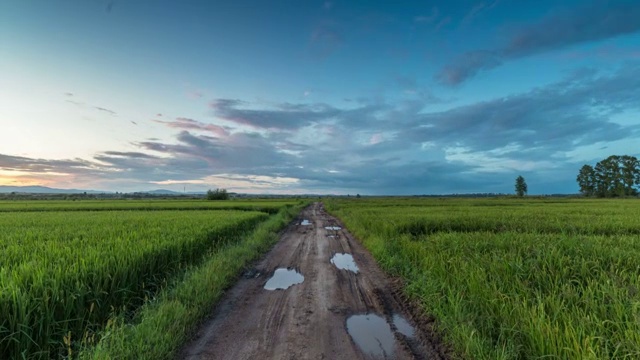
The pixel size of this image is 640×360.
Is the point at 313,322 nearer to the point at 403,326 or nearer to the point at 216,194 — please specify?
the point at 403,326

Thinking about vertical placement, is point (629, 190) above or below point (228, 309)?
above

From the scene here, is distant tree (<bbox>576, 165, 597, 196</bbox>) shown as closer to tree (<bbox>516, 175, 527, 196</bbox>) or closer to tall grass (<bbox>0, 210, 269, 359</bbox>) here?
tree (<bbox>516, 175, 527, 196</bbox>)

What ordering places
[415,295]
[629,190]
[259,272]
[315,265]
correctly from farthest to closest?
[629,190] → [315,265] → [259,272] → [415,295]

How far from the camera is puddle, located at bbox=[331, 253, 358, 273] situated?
9.15m

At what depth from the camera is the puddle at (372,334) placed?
4160mm

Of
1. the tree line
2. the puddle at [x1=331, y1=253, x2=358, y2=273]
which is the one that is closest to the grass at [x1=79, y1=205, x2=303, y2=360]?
the puddle at [x1=331, y1=253, x2=358, y2=273]

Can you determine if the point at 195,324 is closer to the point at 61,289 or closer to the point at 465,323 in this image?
the point at 61,289

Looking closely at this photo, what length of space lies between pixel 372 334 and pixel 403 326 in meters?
0.73

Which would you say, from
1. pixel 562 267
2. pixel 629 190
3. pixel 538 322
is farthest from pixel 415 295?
pixel 629 190

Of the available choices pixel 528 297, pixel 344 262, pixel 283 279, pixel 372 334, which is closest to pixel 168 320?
pixel 372 334

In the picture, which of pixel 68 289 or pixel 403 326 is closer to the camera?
pixel 68 289

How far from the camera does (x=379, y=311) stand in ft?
18.7

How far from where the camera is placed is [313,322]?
504 centimetres

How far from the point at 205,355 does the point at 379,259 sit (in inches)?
274
